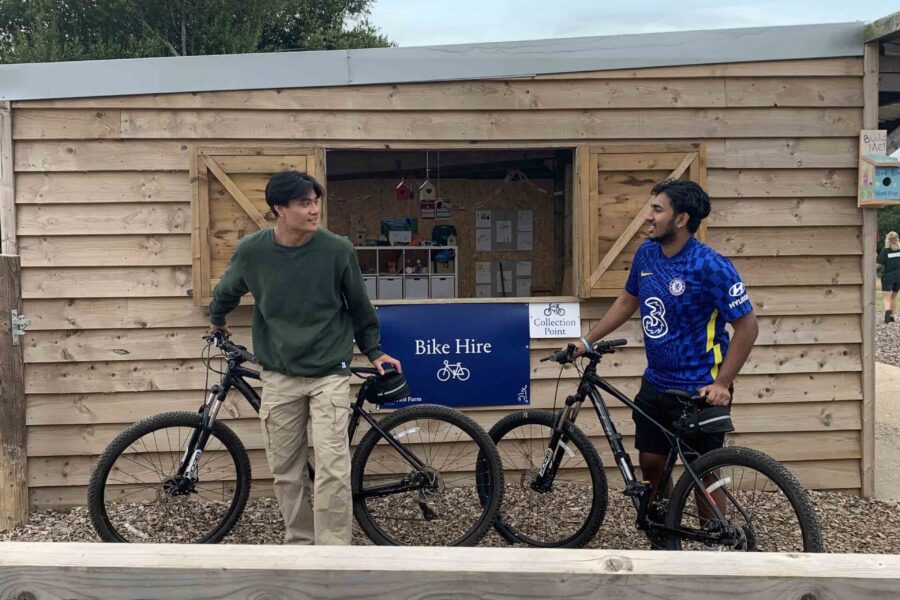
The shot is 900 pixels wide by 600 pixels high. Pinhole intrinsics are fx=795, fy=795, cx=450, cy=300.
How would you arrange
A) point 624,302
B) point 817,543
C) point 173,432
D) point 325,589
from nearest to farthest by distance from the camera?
point 325,589 → point 817,543 → point 624,302 → point 173,432

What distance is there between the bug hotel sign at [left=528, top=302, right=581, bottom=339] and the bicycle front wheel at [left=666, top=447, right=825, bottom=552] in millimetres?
1534

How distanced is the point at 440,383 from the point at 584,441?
4.00ft

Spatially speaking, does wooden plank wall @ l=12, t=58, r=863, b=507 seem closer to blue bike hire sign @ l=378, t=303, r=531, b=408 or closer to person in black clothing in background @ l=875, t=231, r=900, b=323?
blue bike hire sign @ l=378, t=303, r=531, b=408

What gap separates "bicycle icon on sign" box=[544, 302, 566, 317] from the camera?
15.3 feet

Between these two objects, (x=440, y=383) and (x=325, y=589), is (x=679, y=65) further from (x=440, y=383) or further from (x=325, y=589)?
(x=325, y=589)

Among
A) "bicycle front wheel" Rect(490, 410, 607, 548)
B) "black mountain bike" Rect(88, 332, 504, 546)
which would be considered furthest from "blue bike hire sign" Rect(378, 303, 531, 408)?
"bicycle front wheel" Rect(490, 410, 607, 548)

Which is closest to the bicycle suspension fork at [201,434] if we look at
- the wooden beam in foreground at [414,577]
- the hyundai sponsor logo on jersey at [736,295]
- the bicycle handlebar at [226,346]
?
the bicycle handlebar at [226,346]

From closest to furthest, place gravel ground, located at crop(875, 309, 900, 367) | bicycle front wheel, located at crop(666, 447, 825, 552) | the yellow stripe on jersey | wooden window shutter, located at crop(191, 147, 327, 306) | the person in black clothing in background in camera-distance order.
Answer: bicycle front wheel, located at crop(666, 447, 825, 552) → the yellow stripe on jersey → wooden window shutter, located at crop(191, 147, 327, 306) → gravel ground, located at crop(875, 309, 900, 367) → the person in black clothing in background

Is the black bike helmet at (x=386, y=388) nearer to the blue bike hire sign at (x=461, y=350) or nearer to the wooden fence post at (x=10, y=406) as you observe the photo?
the blue bike hire sign at (x=461, y=350)

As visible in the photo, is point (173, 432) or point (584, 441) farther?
point (173, 432)

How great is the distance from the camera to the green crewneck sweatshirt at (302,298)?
330 cm

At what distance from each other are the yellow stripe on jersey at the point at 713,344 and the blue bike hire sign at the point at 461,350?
1540 millimetres

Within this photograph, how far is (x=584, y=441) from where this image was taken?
3.60 m

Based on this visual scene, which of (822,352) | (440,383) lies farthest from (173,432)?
(822,352)
